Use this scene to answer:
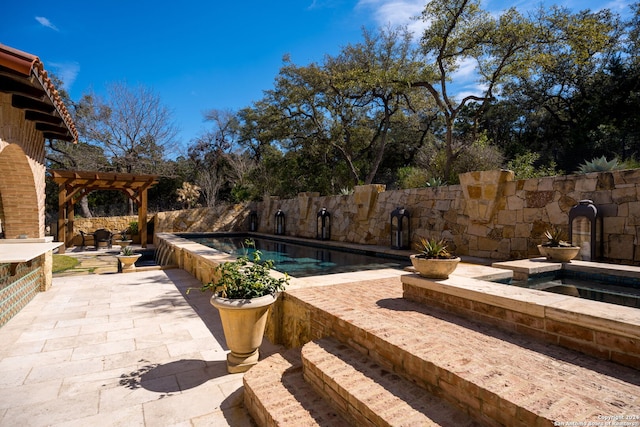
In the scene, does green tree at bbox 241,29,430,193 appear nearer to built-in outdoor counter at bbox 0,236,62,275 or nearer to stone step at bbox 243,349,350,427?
built-in outdoor counter at bbox 0,236,62,275

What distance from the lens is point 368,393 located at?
6.37 feet

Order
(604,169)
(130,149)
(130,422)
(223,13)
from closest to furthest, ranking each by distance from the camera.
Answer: (130,422)
(604,169)
(223,13)
(130,149)

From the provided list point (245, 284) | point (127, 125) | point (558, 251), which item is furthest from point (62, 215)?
point (558, 251)

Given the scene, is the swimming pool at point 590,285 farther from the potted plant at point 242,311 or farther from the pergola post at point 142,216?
the pergola post at point 142,216

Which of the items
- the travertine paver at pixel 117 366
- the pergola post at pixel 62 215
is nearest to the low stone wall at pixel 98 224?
the pergola post at pixel 62 215

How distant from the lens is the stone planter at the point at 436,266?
128 inches

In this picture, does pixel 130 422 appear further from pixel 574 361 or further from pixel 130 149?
pixel 130 149

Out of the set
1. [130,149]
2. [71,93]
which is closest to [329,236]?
[130,149]

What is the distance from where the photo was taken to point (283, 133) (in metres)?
16.1

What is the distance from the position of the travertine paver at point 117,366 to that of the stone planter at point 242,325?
14 centimetres

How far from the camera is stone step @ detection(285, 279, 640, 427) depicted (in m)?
1.52

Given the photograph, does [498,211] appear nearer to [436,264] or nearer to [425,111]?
[436,264]

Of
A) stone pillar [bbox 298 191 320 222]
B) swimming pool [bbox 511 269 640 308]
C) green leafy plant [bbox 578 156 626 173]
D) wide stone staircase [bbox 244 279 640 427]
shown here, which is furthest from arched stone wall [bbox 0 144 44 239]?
green leafy plant [bbox 578 156 626 173]

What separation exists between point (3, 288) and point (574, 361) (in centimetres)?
587
